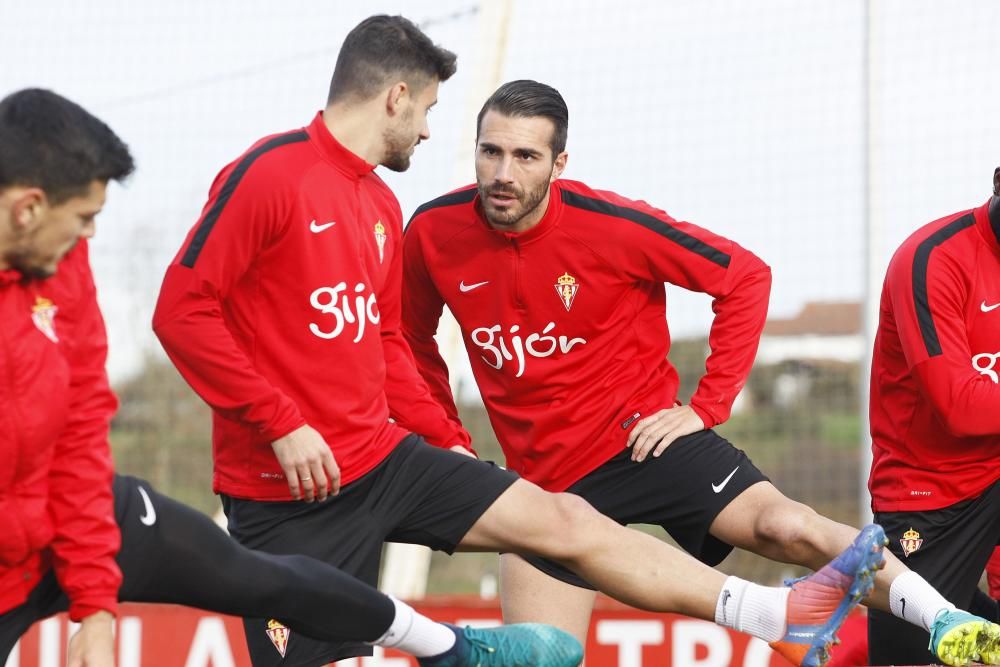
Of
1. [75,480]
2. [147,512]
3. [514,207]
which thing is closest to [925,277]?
[514,207]

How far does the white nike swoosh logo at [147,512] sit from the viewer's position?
3.53 meters

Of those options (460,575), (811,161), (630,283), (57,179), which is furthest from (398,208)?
(460,575)

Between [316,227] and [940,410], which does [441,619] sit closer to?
[940,410]

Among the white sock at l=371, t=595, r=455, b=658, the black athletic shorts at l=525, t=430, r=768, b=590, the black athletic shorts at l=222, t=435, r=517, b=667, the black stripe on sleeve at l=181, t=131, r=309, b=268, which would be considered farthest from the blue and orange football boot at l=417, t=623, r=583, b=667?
the black stripe on sleeve at l=181, t=131, r=309, b=268

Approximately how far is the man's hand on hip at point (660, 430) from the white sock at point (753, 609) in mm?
746

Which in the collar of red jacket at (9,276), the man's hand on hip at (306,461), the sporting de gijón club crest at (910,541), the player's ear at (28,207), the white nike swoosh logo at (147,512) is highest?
the player's ear at (28,207)

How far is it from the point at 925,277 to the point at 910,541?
94cm

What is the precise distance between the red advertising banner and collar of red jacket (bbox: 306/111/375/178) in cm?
310

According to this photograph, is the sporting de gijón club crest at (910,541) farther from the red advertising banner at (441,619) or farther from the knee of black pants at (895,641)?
the red advertising banner at (441,619)

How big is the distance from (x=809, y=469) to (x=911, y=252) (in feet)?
20.1

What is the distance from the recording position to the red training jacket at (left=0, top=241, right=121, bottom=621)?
10.5 ft

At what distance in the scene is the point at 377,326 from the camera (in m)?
4.43

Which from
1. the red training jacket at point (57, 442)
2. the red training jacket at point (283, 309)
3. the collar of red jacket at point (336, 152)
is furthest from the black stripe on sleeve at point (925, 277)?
the red training jacket at point (57, 442)

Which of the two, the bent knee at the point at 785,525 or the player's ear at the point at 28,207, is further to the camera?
the bent knee at the point at 785,525
